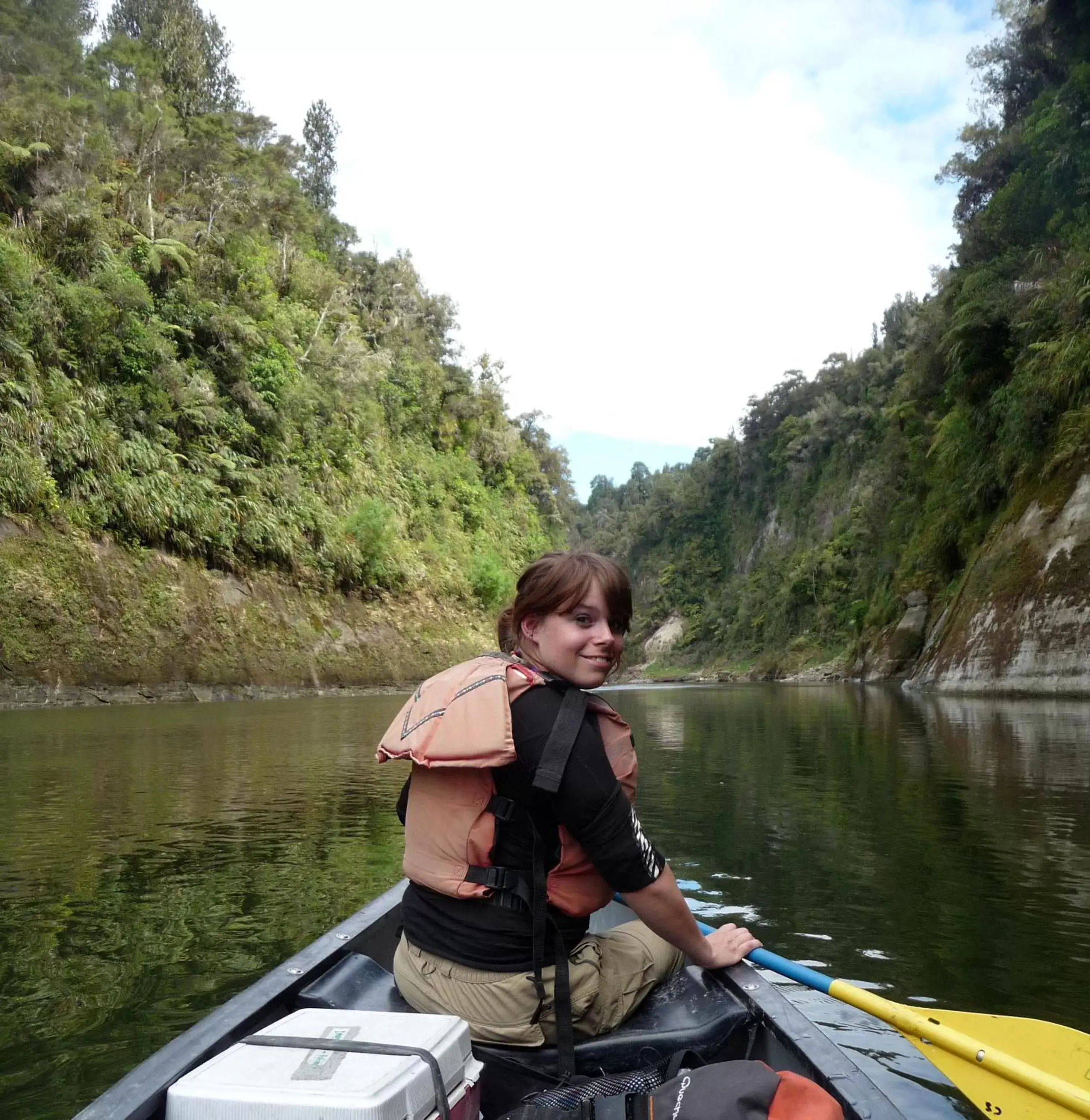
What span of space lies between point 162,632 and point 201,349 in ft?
26.8

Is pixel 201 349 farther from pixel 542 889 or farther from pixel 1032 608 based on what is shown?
pixel 542 889

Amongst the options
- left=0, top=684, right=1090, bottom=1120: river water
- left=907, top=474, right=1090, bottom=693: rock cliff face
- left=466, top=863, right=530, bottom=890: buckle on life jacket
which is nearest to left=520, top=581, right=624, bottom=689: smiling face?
left=466, top=863, right=530, bottom=890: buckle on life jacket

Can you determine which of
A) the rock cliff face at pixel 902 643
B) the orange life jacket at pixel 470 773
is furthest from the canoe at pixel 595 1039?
the rock cliff face at pixel 902 643

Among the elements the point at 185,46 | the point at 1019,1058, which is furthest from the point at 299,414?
the point at 1019,1058

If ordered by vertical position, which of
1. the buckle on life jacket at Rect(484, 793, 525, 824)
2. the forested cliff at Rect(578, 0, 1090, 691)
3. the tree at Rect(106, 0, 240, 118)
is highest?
the tree at Rect(106, 0, 240, 118)

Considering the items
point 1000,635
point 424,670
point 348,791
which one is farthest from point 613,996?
point 424,670

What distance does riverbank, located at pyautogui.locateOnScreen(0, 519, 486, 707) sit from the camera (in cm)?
1594

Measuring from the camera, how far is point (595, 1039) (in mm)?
2305

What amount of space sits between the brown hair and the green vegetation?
16.5 metres

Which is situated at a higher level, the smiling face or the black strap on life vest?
the smiling face

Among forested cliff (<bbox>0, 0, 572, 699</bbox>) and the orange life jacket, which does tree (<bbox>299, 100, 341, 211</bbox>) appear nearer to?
forested cliff (<bbox>0, 0, 572, 699</bbox>)

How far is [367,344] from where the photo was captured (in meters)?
36.3

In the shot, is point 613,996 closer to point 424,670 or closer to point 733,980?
point 733,980

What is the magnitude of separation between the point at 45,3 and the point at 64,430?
18440 millimetres
